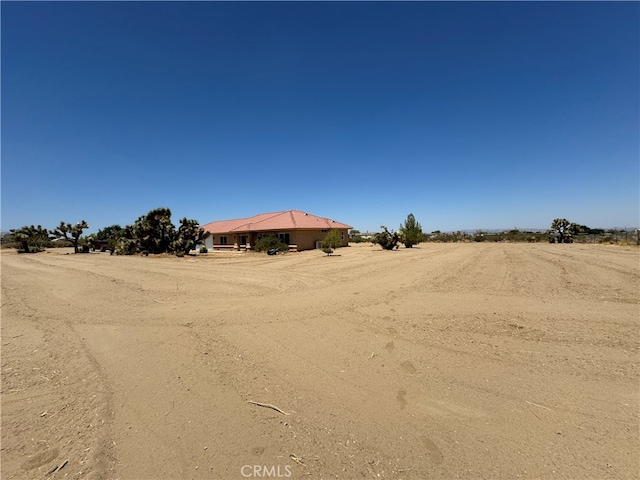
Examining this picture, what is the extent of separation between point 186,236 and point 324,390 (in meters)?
26.3

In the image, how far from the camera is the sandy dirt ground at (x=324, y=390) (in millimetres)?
2549

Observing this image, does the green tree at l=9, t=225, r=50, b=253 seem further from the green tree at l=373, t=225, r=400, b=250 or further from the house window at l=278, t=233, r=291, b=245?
the green tree at l=373, t=225, r=400, b=250

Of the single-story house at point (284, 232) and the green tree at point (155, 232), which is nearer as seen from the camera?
the green tree at point (155, 232)

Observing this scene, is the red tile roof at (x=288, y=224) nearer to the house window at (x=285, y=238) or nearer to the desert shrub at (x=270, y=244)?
the house window at (x=285, y=238)

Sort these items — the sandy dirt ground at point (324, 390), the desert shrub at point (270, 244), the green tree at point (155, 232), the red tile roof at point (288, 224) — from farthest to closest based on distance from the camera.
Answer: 1. the red tile roof at point (288, 224)
2. the desert shrub at point (270, 244)
3. the green tree at point (155, 232)
4. the sandy dirt ground at point (324, 390)

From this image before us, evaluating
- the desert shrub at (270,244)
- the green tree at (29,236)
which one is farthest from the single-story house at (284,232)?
the green tree at (29,236)

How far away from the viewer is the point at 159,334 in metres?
5.44

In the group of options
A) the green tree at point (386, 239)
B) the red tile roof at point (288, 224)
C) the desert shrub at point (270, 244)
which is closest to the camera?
the desert shrub at point (270, 244)

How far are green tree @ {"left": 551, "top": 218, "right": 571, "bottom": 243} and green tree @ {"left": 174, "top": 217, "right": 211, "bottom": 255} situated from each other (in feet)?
146

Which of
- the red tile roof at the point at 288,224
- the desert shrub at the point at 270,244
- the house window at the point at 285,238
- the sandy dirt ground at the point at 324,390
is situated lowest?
the sandy dirt ground at the point at 324,390

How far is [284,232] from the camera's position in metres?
31.0

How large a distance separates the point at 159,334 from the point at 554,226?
48.1m

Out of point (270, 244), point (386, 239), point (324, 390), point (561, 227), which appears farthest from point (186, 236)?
point (561, 227)

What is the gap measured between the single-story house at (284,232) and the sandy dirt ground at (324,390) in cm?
2307
